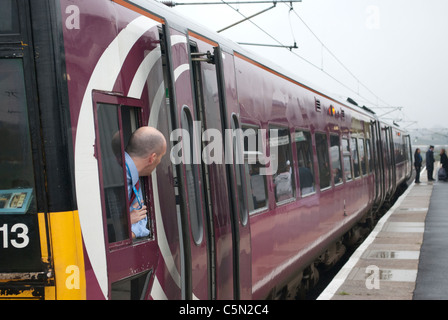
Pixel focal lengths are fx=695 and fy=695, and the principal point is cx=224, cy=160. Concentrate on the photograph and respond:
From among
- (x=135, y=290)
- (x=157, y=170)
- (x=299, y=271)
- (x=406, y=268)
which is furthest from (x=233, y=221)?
(x=406, y=268)

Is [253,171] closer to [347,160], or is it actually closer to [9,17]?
[9,17]

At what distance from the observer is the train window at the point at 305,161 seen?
865cm

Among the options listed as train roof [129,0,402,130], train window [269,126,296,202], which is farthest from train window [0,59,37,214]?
train window [269,126,296,202]

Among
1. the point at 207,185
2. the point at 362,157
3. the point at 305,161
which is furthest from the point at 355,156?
the point at 207,185

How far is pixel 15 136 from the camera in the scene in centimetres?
339

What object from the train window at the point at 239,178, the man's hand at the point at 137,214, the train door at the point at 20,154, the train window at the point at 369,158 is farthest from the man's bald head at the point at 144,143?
the train window at the point at 369,158

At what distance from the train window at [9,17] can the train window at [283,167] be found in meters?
4.16

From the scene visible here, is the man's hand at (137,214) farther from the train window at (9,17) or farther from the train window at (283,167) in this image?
the train window at (283,167)

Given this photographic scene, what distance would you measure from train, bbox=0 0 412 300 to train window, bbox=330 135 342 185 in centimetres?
421

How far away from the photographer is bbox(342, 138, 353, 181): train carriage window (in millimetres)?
12580

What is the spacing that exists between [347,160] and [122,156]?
9469 mm
